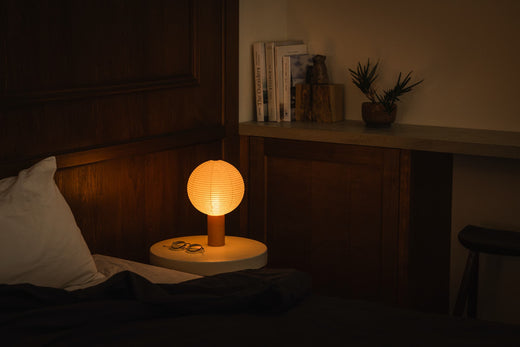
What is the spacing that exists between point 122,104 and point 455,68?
54.8 inches

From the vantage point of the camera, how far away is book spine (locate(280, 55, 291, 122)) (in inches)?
126

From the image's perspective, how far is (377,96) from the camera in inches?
121

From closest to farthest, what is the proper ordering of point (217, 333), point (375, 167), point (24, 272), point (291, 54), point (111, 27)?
point (217, 333) < point (24, 272) < point (111, 27) < point (375, 167) < point (291, 54)

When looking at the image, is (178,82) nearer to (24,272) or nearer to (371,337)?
(24,272)

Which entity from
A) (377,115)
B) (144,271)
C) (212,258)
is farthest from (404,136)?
(144,271)

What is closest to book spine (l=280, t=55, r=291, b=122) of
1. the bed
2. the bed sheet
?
the bed sheet

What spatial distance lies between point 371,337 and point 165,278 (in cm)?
76

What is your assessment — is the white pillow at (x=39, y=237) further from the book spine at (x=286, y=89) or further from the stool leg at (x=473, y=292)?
the stool leg at (x=473, y=292)

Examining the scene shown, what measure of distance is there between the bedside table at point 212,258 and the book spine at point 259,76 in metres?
0.78

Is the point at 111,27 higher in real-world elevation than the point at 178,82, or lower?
higher

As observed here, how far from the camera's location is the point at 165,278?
222 centimetres

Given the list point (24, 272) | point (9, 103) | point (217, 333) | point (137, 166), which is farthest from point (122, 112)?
point (217, 333)

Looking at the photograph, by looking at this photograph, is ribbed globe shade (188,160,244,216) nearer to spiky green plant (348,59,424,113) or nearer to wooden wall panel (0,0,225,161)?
wooden wall panel (0,0,225,161)

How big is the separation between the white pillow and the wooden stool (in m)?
1.40
